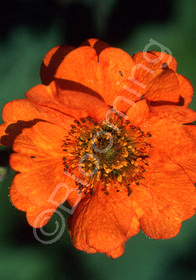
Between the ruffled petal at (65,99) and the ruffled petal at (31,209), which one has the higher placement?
the ruffled petal at (65,99)

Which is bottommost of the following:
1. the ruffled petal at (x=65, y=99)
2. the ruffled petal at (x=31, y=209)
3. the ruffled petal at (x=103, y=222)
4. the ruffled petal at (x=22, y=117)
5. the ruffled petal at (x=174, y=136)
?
the ruffled petal at (x=31, y=209)

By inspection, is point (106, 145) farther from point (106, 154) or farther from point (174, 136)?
point (174, 136)

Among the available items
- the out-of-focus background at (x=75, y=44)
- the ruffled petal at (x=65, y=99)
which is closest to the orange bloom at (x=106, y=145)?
the ruffled petal at (x=65, y=99)

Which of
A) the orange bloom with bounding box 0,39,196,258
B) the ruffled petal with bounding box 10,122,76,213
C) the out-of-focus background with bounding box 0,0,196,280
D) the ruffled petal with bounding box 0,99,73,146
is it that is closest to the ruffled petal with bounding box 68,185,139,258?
the orange bloom with bounding box 0,39,196,258

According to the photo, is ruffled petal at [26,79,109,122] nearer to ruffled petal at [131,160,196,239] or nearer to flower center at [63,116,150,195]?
flower center at [63,116,150,195]

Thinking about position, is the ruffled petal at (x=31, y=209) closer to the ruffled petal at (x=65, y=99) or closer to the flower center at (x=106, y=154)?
the flower center at (x=106, y=154)

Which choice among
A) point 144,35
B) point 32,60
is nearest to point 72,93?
point 32,60

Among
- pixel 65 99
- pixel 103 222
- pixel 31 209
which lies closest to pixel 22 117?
pixel 65 99

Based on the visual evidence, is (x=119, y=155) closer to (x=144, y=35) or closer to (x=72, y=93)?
(x=72, y=93)
